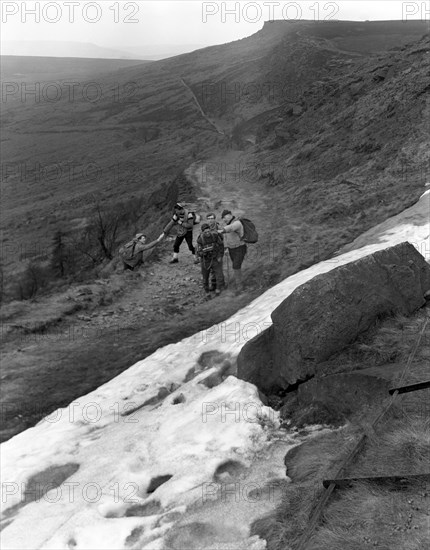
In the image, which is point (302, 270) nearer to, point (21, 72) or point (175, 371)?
point (175, 371)

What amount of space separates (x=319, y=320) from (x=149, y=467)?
3.08m

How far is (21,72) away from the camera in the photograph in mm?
182500

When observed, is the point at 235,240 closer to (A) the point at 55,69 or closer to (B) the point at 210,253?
(B) the point at 210,253

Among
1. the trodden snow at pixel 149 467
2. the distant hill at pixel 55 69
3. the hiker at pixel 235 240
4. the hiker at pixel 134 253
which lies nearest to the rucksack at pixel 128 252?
the hiker at pixel 134 253

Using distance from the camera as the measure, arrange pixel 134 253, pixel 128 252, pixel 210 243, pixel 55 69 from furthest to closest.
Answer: pixel 55 69 → pixel 128 252 → pixel 134 253 → pixel 210 243

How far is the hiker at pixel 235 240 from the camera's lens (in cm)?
1304

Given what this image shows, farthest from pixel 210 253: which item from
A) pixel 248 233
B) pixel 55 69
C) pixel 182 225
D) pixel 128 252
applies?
pixel 55 69

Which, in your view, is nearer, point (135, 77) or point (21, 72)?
point (135, 77)

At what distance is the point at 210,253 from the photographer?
520 inches

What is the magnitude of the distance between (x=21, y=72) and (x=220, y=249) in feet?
653

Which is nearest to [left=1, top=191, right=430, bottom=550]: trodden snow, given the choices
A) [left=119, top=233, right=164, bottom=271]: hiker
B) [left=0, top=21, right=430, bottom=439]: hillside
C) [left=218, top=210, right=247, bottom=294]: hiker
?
[left=0, top=21, right=430, bottom=439]: hillside

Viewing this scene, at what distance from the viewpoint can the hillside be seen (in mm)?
11305

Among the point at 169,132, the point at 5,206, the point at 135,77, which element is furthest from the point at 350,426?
the point at 135,77

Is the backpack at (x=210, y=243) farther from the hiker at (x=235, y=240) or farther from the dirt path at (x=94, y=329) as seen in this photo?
the dirt path at (x=94, y=329)
